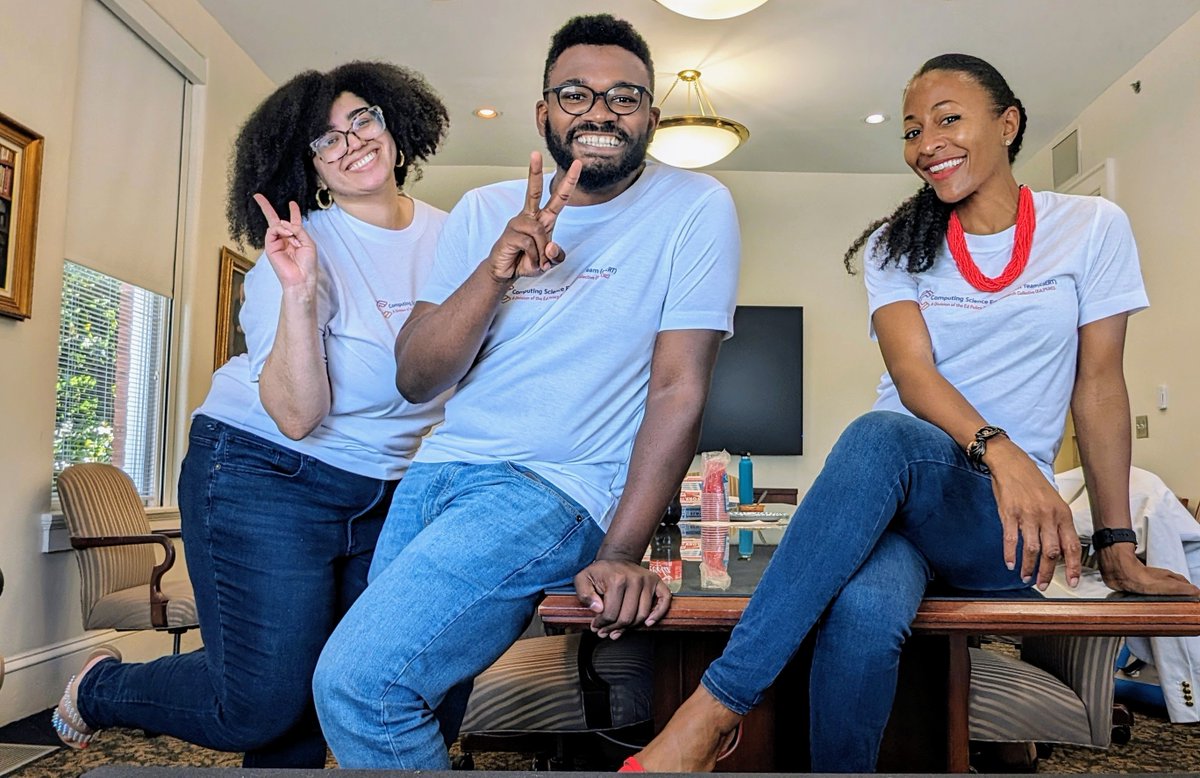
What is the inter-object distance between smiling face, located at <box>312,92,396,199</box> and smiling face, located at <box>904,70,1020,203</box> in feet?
2.77

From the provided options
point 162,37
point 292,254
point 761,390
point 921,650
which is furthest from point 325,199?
point 761,390

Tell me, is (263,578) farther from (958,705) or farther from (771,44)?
(771,44)

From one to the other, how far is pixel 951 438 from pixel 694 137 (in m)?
3.80

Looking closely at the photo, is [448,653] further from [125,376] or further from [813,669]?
[125,376]

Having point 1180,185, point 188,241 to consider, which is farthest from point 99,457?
point 1180,185

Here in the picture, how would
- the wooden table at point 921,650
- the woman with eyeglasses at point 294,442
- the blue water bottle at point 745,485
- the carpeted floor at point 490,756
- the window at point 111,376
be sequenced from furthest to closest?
the blue water bottle at point 745,485 → the window at point 111,376 → the carpeted floor at point 490,756 → the woman with eyeglasses at point 294,442 → the wooden table at point 921,650

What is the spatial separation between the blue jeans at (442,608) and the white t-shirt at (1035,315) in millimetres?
607

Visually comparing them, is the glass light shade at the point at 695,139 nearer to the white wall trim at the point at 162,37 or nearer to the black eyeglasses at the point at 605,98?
the white wall trim at the point at 162,37

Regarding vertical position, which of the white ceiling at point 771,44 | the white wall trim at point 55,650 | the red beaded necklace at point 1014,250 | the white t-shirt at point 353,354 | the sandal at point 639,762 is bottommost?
the white wall trim at point 55,650

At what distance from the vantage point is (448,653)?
108 centimetres

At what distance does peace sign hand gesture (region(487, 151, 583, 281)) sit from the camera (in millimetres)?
1135

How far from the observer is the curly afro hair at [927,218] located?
58.6 inches

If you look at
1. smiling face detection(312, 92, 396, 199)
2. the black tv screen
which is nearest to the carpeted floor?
smiling face detection(312, 92, 396, 199)

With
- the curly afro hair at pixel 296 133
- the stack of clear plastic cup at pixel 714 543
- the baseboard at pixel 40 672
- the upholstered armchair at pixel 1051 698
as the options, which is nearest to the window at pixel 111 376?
the baseboard at pixel 40 672
